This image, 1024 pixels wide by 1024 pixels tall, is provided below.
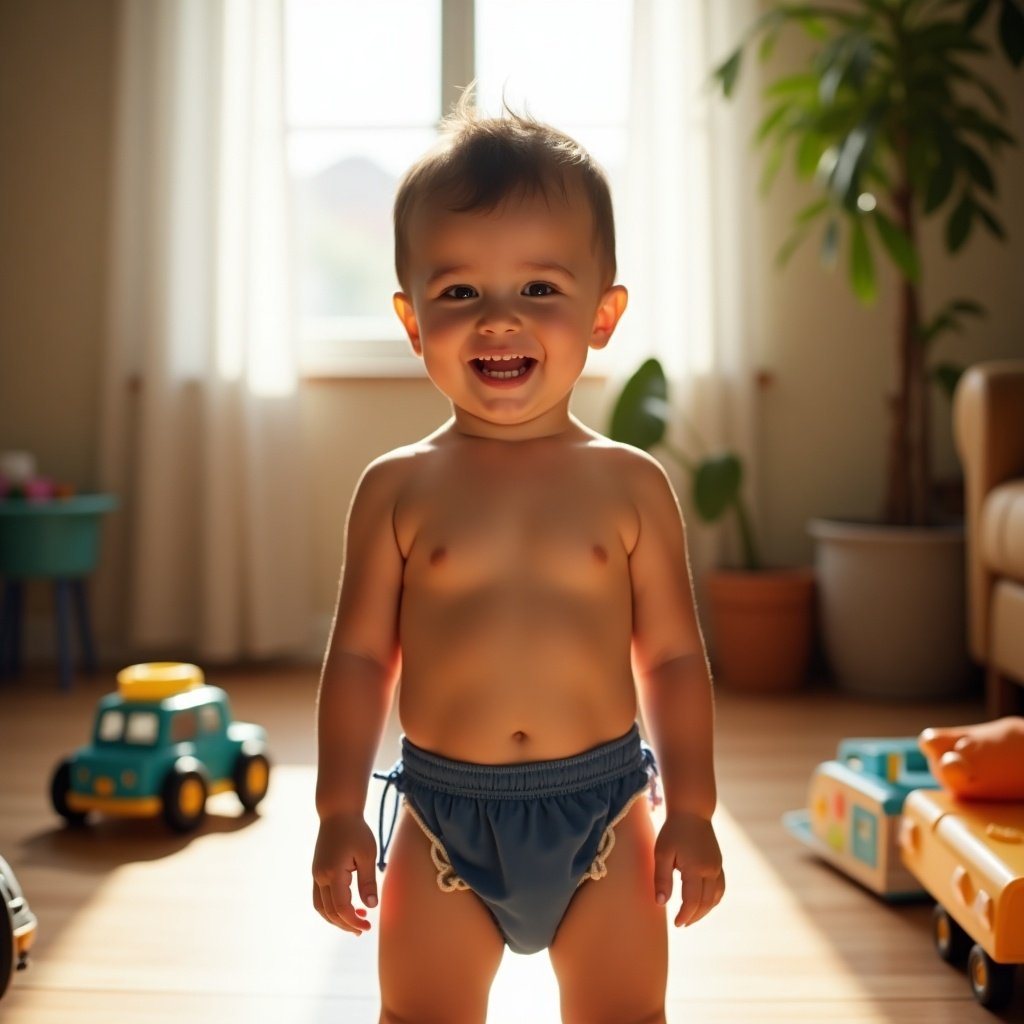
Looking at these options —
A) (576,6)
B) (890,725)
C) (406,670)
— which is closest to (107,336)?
(576,6)

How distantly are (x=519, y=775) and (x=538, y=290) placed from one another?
36cm

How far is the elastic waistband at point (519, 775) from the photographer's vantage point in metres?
0.97

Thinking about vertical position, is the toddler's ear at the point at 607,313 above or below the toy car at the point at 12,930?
above

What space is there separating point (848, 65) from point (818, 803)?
160 cm

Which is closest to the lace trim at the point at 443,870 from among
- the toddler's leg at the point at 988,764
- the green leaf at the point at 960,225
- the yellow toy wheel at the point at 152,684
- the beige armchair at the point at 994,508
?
Result: the toddler's leg at the point at 988,764

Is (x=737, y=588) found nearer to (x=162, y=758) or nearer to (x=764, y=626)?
(x=764, y=626)

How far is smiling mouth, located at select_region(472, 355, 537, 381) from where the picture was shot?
979mm

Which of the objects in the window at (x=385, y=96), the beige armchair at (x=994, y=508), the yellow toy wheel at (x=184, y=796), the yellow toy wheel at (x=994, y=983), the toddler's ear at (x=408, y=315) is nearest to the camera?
the toddler's ear at (x=408, y=315)

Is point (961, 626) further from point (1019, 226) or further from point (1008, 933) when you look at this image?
point (1008, 933)

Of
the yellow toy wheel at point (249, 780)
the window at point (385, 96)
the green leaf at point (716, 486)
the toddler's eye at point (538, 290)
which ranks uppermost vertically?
the window at point (385, 96)

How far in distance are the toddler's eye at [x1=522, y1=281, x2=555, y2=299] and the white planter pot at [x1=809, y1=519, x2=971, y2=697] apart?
6.91 ft

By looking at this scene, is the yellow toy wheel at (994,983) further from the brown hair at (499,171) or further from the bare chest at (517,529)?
the brown hair at (499,171)

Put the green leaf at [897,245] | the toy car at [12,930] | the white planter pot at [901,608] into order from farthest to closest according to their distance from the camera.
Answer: the white planter pot at [901,608] → the green leaf at [897,245] → the toy car at [12,930]

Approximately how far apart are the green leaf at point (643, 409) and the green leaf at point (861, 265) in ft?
1.56
